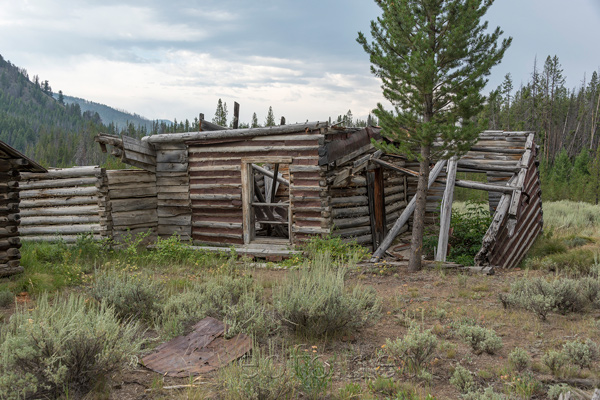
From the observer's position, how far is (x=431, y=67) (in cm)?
798

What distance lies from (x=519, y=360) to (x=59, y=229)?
11317mm

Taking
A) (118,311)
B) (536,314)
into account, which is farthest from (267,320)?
(536,314)

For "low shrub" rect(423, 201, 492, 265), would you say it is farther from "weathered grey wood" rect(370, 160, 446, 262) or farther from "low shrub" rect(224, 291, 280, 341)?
"low shrub" rect(224, 291, 280, 341)

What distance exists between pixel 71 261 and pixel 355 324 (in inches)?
284

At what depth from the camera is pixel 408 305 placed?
6.83 metres

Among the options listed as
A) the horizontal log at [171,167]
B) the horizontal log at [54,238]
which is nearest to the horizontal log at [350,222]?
the horizontal log at [171,167]

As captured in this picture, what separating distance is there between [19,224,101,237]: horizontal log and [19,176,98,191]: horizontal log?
1.09 meters

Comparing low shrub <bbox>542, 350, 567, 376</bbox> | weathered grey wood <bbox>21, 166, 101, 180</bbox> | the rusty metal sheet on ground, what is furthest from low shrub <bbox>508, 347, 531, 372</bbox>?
weathered grey wood <bbox>21, 166, 101, 180</bbox>

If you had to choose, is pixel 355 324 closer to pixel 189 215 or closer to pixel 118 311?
pixel 118 311

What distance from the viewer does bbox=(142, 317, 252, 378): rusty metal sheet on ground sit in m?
4.49

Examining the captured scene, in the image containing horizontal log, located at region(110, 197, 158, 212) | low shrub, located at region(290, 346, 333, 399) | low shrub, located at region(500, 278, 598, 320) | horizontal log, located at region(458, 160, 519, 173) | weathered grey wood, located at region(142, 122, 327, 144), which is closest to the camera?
low shrub, located at region(290, 346, 333, 399)

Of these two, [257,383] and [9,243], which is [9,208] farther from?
[257,383]

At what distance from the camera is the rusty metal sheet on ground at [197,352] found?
449 centimetres

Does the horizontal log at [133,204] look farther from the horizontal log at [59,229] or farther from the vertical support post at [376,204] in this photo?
the vertical support post at [376,204]
